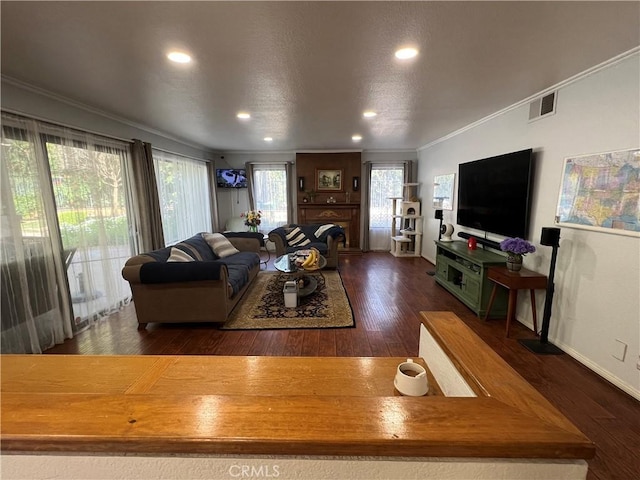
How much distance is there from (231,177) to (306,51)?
17.5 feet

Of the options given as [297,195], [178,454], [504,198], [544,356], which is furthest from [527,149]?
[297,195]

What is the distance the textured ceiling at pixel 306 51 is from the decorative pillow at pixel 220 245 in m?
1.80

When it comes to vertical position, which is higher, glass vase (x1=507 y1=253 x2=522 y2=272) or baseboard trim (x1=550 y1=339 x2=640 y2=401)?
glass vase (x1=507 y1=253 x2=522 y2=272)

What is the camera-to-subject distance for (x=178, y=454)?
543mm

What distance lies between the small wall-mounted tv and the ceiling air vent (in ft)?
18.2

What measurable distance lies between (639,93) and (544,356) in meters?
2.13

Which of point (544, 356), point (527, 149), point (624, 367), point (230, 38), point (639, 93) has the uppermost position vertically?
point (230, 38)

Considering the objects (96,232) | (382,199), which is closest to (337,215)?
(382,199)

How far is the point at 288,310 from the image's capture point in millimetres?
3477

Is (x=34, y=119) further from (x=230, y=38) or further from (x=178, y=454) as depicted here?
(x=178, y=454)

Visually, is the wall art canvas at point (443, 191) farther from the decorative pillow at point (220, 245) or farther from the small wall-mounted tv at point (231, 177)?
the small wall-mounted tv at point (231, 177)

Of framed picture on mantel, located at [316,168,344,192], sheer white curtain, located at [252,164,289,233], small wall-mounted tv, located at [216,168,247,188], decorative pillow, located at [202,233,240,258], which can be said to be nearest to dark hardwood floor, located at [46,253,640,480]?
decorative pillow, located at [202,233,240,258]

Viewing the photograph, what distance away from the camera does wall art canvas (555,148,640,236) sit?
6.65 ft

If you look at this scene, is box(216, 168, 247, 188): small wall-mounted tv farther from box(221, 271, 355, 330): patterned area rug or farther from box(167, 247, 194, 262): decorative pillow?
box(167, 247, 194, 262): decorative pillow
